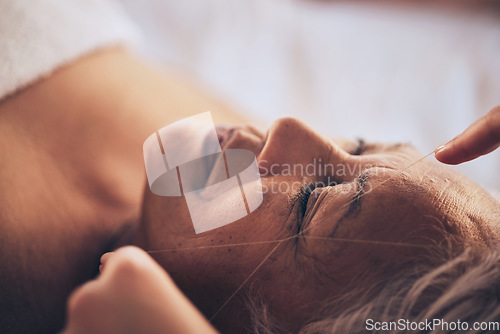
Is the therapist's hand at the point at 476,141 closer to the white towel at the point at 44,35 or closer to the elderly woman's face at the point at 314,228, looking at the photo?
the elderly woman's face at the point at 314,228

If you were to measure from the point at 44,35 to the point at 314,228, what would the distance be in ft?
2.07

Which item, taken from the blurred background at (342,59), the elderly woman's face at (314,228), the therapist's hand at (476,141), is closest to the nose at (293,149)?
the elderly woman's face at (314,228)

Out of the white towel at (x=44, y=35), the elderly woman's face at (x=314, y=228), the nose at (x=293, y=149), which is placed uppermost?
the white towel at (x=44, y=35)

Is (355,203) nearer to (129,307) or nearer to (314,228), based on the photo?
(314,228)

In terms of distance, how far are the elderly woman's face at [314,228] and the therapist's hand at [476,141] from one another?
1.0 inches

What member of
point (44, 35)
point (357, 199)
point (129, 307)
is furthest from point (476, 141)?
point (44, 35)

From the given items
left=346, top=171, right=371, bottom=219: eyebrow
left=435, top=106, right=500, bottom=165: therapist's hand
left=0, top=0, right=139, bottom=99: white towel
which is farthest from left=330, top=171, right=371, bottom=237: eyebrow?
left=0, top=0, right=139, bottom=99: white towel

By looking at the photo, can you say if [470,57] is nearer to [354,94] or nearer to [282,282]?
[354,94]

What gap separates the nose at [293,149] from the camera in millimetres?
450

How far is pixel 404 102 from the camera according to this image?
1.07 meters

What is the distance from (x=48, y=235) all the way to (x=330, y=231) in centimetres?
39

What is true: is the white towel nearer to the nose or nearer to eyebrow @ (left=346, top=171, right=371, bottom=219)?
the nose

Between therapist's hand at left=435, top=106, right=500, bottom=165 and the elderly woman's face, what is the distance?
24 millimetres

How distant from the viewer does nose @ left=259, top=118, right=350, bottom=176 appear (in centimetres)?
45
